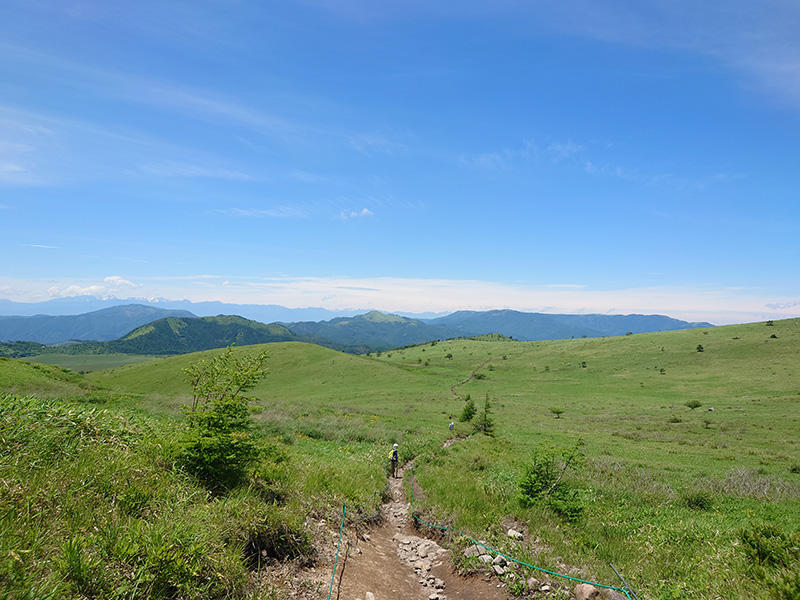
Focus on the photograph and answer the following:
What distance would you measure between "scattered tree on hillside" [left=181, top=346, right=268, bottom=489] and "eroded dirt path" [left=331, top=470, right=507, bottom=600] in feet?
10.9

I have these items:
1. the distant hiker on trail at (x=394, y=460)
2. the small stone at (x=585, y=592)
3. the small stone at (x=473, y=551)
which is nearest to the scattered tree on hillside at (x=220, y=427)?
the small stone at (x=473, y=551)

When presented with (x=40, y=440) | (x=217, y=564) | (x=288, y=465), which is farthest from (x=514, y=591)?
(x=40, y=440)

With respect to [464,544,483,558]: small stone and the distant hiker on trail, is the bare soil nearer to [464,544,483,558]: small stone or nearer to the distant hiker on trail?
[464,544,483,558]: small stone

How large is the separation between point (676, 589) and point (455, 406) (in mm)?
51764

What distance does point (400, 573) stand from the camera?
351 inches

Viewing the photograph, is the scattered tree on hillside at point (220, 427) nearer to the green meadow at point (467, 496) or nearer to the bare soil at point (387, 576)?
the green meadow at point (467, 496)

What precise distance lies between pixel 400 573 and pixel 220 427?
5.72 meters

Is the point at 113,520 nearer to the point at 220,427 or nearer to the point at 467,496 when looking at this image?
the point at 220,427

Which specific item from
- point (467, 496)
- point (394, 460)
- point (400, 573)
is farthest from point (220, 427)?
point (394, 460)

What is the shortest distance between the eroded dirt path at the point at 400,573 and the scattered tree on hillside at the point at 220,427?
3.34 metres

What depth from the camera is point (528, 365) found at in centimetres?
10350

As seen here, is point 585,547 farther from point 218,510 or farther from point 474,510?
point 218,510

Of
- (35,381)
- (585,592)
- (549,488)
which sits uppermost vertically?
(585,592)

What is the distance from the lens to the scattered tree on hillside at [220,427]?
310 inches
